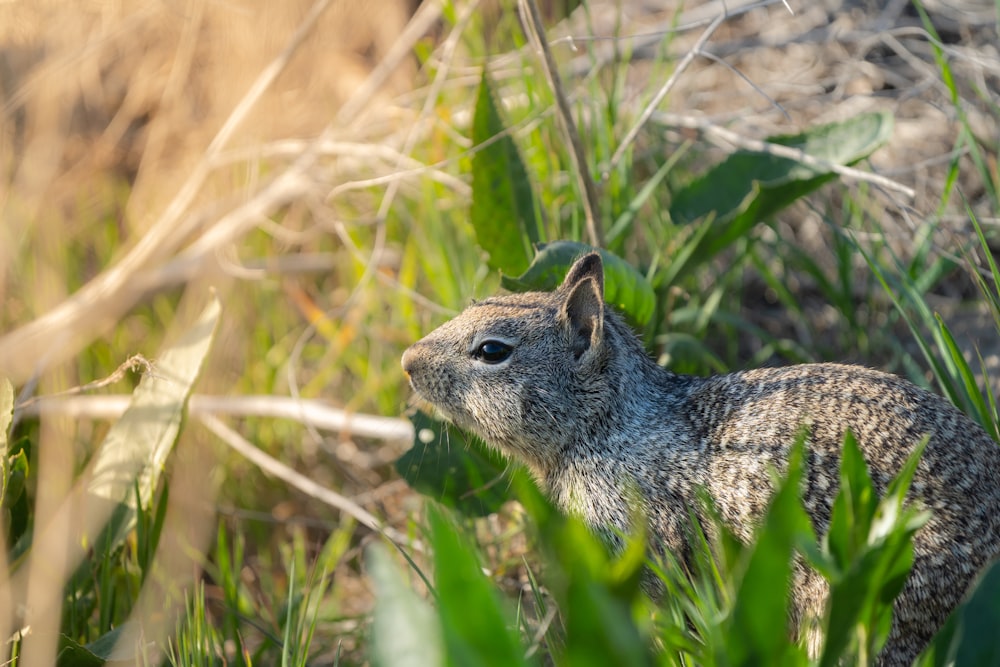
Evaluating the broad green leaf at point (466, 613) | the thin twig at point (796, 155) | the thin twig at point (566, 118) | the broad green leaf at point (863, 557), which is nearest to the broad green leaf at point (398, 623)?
the broad green leaf at point (466, 613)

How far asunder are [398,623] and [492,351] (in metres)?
1.46

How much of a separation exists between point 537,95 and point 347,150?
2.70ft

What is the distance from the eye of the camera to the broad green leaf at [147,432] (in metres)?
2.77

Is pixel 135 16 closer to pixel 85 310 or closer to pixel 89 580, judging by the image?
pixel 85 310

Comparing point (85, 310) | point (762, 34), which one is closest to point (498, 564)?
point (85, 310)

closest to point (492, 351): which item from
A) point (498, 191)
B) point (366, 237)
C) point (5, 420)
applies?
point (498, 191)

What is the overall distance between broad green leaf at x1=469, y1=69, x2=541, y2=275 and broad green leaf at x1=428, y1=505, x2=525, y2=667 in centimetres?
209

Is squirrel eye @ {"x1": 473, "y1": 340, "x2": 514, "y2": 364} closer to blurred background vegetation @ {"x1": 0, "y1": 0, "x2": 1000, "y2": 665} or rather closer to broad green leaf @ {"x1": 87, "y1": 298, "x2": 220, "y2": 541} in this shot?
blurred background vegetation @ {"x1": 0, "y1": 0, "x2": 1000, "y2": 665}

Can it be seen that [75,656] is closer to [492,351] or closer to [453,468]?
[453,468]

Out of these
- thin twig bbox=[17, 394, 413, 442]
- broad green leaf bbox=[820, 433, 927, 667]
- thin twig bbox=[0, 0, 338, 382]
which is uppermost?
broad green leaf bbox=[820, 433, 927, 667]

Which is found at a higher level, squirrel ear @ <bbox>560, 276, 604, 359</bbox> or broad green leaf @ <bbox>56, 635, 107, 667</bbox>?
squirrel ear @ <bbox>560, 276, 604, 359</bbox>

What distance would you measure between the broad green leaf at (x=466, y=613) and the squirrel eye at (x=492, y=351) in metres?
1.49

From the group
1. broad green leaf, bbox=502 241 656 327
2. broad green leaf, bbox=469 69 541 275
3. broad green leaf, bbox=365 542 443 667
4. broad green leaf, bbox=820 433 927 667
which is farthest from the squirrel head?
broad green leaf, bbox=365 542 443 667

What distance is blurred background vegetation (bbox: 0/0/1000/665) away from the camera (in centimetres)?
294
